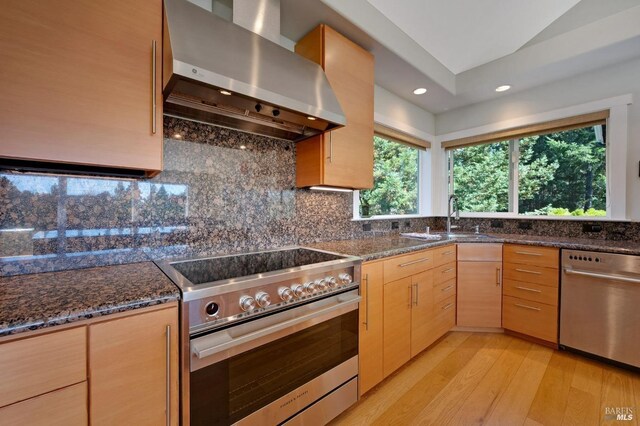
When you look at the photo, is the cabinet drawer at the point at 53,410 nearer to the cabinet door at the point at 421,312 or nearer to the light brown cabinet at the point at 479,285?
the cabinet door at the point at 421,312

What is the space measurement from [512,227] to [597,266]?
3.23ft

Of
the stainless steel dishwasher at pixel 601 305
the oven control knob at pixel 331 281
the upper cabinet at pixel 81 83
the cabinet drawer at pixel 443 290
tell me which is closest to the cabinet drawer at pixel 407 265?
the cabinet drawer at pixel 443 290

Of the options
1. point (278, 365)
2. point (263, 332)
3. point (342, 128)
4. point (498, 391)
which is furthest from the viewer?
point (342, 128)

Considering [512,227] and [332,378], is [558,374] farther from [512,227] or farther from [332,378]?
[332,378]

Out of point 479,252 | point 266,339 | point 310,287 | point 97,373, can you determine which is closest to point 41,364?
point 97,373

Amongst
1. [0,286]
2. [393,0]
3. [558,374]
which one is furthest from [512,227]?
[0,286]

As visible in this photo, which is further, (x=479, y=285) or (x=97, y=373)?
(x=479, y=285)

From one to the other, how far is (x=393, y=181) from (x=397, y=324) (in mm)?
1682

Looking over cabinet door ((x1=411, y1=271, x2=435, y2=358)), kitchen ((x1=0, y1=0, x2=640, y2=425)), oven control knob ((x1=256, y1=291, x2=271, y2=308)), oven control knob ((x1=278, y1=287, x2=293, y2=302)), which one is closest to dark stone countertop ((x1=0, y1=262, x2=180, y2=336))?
kitchen ((x1=0, y1=0, x2=640, y2=425))

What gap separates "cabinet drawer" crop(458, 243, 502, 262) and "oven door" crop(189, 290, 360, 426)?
1517mm

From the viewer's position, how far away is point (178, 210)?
1499 millimetres

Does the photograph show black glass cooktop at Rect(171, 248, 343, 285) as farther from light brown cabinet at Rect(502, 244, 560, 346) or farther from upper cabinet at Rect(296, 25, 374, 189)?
light brown cabinet at Rect(502, 244, 560, 346)

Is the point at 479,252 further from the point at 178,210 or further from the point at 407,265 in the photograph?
the point at 178,210

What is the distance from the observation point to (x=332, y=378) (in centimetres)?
140
